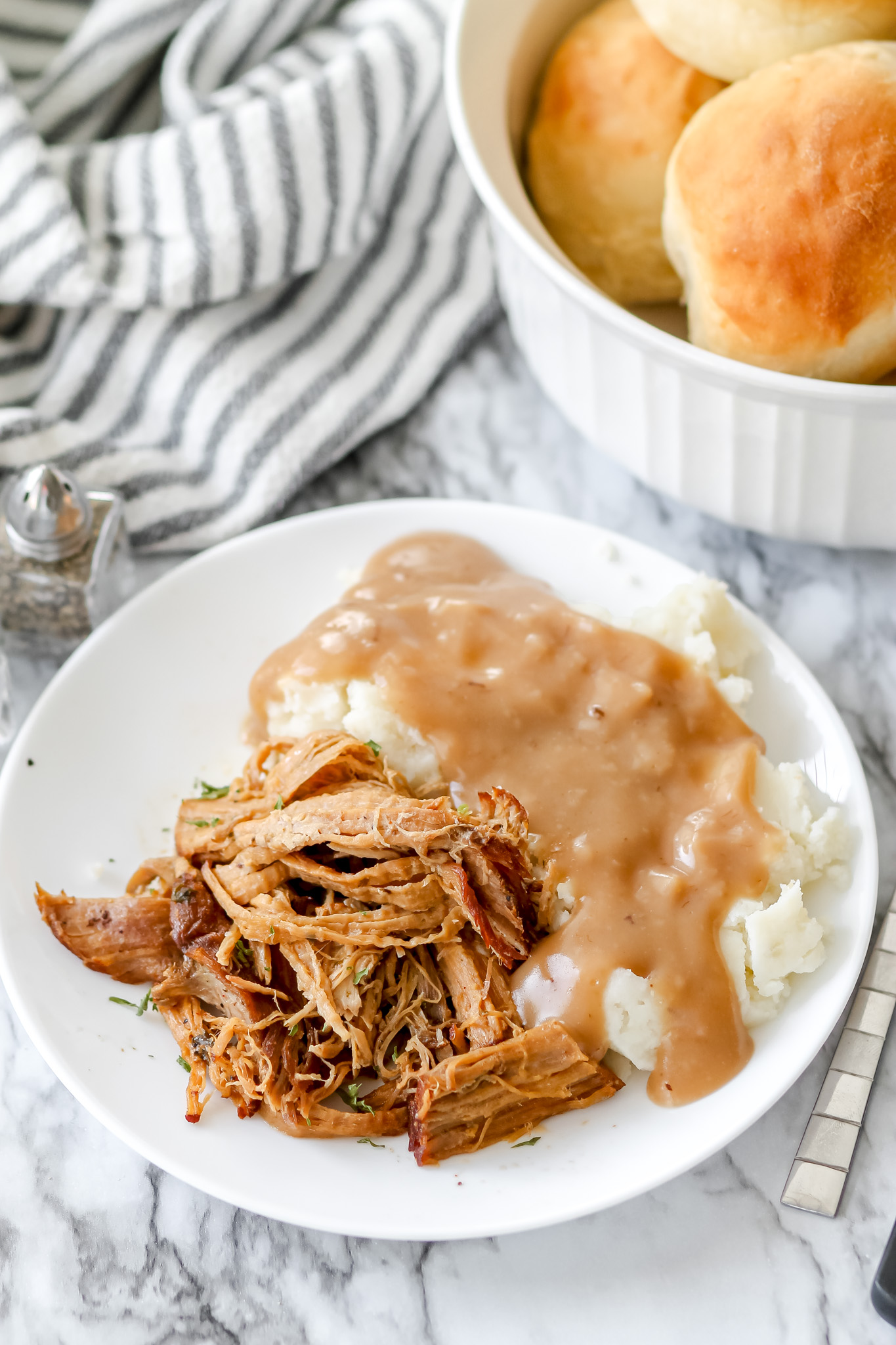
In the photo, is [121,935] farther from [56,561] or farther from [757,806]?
[757,806]

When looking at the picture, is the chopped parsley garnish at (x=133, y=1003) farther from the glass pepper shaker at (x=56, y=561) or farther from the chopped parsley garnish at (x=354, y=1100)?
the glass pepper shaker at (x=56, y=561)

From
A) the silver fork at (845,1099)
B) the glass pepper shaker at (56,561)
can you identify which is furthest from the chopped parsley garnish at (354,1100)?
the glass pepper shaker at (56,561)

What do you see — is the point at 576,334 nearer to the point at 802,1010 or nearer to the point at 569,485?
the point at 569,485

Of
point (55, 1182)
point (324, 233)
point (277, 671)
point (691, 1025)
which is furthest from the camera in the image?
point (324, 233)

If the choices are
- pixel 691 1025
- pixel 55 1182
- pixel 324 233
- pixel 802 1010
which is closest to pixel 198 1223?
pixel 55 1182

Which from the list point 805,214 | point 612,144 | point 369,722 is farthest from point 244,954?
point 612,144

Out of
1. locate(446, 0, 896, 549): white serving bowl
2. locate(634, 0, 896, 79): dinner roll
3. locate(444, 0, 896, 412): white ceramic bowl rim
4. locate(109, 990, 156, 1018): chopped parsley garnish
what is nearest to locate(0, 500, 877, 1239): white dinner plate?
locate(109, 990, 156, 1018): chopped parsley garnish
